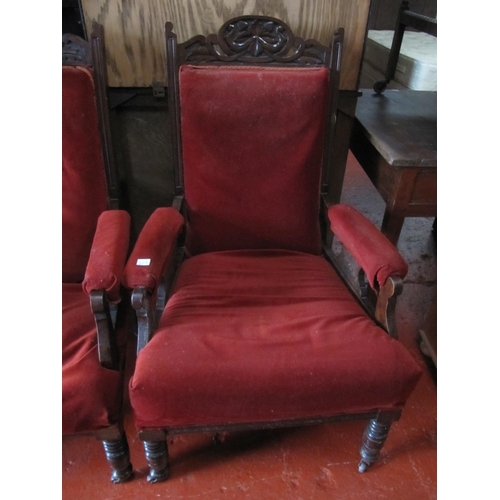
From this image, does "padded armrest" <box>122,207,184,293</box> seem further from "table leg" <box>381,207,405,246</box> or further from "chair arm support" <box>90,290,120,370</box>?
"table leg" <box>381,207,405,246</box>

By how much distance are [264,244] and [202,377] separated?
2.08 feet

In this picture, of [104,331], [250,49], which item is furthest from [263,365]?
[250,49]

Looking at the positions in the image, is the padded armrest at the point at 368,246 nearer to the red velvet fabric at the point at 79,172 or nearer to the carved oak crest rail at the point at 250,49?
the carved oak crest rail at the point at 250,49

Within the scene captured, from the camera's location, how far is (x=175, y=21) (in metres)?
1.40

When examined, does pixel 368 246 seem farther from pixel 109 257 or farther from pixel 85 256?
pixel 85 256

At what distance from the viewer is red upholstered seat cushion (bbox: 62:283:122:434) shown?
976mm

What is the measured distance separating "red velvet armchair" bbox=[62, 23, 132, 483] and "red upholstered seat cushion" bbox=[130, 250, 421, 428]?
11 centimetres

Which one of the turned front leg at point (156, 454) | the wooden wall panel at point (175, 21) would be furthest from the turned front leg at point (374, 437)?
the wooden wall panel at point (175, 21)

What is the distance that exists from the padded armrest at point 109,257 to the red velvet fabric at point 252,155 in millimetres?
331

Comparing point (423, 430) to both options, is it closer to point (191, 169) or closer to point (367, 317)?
point (367, 317)

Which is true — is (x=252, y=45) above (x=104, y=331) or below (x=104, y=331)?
above

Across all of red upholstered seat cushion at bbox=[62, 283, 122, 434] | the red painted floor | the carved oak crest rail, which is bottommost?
the red painted floor

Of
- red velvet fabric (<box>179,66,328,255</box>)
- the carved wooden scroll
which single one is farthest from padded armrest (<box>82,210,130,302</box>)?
the carved wooden scroll

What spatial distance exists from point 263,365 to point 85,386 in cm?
42
